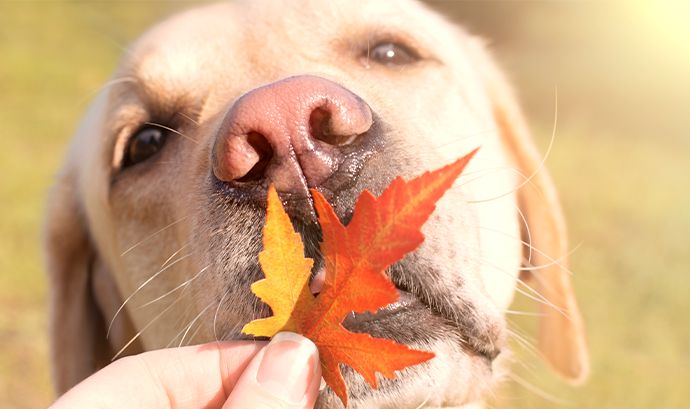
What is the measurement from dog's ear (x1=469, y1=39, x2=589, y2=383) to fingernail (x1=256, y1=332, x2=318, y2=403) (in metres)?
1.83

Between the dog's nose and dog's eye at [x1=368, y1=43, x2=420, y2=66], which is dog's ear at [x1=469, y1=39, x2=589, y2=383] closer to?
dog's eye at [x1=368, y1=43, x2=420, y2=66]

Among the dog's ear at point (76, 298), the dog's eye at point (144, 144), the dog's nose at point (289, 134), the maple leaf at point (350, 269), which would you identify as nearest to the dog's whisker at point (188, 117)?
the dog's eye at point (144, 144)

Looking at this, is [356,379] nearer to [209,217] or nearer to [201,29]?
[209,217]

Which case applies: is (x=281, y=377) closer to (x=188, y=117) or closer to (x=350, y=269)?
(x=350, y=269)

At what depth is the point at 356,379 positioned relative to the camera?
5.44ft

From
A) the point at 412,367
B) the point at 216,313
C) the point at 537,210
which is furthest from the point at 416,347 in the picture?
the point at 537,210

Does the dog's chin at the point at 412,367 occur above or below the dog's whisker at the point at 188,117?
below

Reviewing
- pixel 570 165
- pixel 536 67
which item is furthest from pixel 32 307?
pixel 536 67

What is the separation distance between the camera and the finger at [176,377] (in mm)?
1416

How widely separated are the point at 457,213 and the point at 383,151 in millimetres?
324

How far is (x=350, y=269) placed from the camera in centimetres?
131

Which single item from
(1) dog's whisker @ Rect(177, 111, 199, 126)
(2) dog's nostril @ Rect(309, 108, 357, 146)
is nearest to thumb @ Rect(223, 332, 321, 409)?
(2) dog's nostril @ Rect(309, 108, 357, 146)

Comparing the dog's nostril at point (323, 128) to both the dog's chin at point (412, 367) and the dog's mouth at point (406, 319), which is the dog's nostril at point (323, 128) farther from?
the dog's chin at point (412, 367)

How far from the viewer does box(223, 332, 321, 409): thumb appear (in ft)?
4.28
